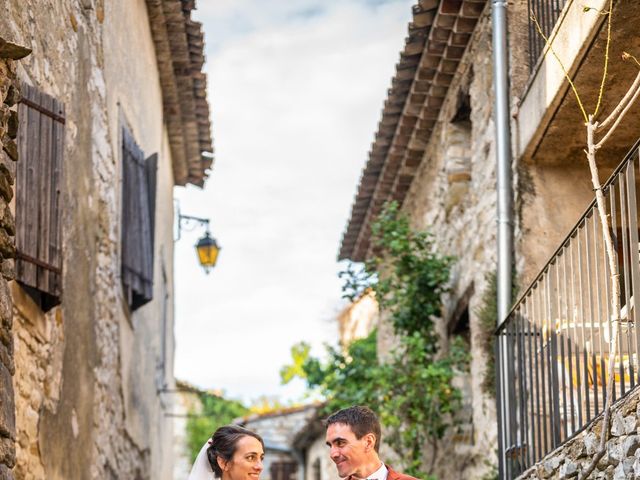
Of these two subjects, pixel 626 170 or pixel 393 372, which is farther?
pixel 393 372

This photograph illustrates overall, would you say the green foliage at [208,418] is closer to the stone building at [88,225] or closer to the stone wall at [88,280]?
the stone building at [88,225]

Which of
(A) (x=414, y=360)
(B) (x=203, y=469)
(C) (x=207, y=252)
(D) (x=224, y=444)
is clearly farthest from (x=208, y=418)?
(D) (x=224, y=444)

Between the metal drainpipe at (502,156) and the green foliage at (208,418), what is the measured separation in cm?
1640

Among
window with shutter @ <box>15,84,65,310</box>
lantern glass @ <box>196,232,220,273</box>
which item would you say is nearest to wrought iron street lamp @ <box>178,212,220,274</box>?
lantern glass @ <box>196,232,220,273</box>

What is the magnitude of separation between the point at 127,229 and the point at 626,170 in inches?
211

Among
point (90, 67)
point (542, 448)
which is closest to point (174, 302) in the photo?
point (90, 67)

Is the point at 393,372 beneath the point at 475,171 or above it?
beneath

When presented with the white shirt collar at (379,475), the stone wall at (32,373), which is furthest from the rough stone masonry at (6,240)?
the white shirt collar at (379,475)

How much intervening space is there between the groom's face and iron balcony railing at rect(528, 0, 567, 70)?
4584 mm

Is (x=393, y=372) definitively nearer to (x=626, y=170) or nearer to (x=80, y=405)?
(x=80, y=405)

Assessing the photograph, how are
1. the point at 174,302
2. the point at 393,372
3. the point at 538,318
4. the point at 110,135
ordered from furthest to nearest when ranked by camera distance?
the point at 174,302 < the point at 393,372 < the point at 110,135 < the point at 538,318

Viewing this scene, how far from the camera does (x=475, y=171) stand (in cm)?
1133

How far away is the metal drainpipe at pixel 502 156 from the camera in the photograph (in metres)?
9.69

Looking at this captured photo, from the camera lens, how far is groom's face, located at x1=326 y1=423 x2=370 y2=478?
594 cm
